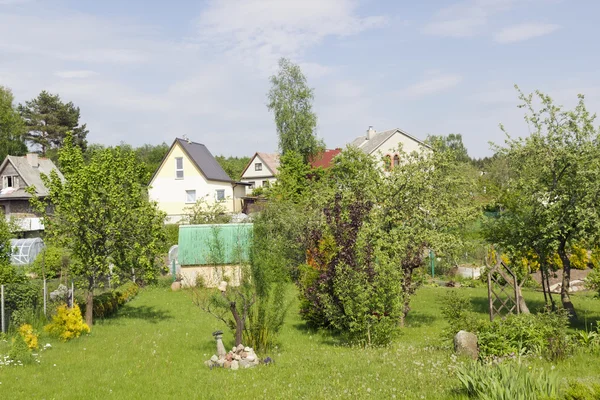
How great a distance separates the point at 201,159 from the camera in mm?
53812

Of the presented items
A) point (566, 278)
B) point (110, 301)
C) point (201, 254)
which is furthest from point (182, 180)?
point (566, 278)

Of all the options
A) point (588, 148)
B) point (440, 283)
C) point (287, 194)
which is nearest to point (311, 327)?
point (588, 148)

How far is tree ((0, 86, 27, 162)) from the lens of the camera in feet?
202

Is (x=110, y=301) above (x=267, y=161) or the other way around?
→ the other way around

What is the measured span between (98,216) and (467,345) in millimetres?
13622

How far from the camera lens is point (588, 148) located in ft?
52.5

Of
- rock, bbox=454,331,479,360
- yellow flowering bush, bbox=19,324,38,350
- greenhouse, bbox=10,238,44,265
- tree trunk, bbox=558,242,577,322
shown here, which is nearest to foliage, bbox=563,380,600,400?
rock, bbox=454,331,479,360

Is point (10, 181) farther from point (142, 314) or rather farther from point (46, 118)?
point (142, 314)

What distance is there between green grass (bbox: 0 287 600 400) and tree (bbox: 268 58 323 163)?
111ft

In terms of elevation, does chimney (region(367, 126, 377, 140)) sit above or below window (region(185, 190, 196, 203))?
above

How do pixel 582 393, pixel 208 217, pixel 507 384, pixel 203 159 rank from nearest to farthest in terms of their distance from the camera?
pixel 582 393 → pixel 507 384 → pixel 208 217 → pixel 203 159

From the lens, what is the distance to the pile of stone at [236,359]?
12.6 meters

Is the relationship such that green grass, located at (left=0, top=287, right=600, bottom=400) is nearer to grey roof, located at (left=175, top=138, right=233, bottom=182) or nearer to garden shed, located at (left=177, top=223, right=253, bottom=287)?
garden shed, located at (left=177, top=223, right=253, bottom=287)

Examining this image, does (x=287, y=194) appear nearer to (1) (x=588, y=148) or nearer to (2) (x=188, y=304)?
(2) (x=188, y=304)
